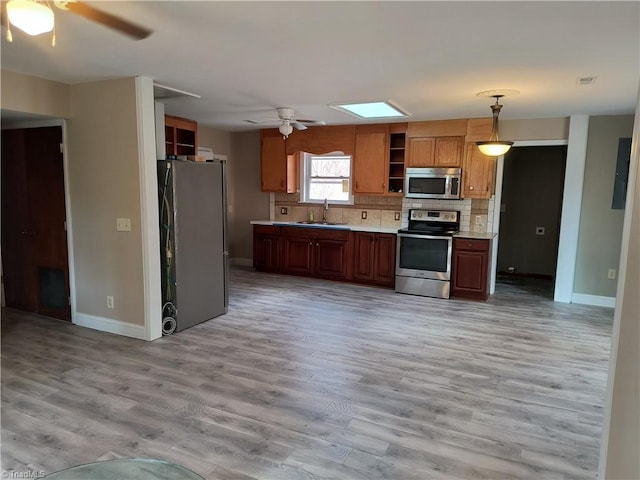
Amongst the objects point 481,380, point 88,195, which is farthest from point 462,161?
point 88,195

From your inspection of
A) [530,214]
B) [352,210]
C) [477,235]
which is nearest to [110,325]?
[352,210]

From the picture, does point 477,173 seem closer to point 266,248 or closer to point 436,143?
point 436,143

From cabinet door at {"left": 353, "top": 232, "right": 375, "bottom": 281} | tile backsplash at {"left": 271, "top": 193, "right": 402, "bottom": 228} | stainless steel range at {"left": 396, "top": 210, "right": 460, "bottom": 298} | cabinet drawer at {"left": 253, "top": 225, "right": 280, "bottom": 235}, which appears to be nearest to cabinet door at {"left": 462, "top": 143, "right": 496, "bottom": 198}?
stainless steel range at {"left": 396, "top": 210, "right": 460, "bottom": 298}

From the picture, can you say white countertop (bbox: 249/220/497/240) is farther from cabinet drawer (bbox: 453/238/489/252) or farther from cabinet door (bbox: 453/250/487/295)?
cabinet door (bbox: 453/250/487/295)

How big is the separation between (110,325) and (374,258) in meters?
3.55

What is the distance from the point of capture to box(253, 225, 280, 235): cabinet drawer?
6806mm

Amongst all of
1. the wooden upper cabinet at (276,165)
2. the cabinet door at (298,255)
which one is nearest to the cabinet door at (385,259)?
the cabinet door at (298,255)

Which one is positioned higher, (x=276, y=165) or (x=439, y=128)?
(x=439, y=128)

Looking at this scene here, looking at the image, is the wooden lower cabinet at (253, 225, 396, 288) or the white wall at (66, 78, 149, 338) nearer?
the white wall at (66, 78, 149, 338)

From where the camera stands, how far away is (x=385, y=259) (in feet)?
19.8

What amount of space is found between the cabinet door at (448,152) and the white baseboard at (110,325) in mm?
4333

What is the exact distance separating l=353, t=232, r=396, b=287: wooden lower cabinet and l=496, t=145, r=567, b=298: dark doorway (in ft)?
6.60

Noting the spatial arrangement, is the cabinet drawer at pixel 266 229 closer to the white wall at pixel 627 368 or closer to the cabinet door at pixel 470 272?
the cabinet door at pixel 470 272

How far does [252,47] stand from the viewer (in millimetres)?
2775
